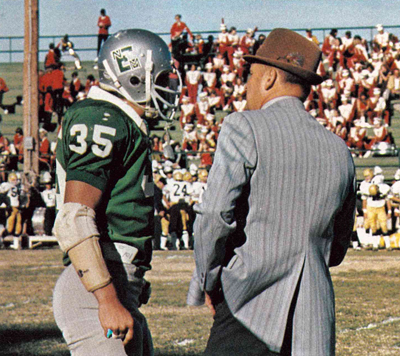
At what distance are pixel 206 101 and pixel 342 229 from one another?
1939cm

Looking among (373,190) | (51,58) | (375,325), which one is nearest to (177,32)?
(51,58)

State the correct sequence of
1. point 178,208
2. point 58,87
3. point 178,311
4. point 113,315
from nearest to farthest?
1. point 113,315
2. point 178,311
3. point 178,208
4. point 58,87

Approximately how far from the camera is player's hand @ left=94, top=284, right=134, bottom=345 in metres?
2.48

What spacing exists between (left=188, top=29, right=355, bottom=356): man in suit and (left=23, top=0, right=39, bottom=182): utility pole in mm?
16994

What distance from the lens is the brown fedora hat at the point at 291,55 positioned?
275cm

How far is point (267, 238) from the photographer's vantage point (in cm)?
258

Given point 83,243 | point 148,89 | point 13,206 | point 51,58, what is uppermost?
point 51,58

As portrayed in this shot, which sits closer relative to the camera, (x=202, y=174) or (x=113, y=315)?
(x=113, y=315)

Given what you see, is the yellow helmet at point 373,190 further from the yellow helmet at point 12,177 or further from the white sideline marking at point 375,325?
the white sideline marking at point 375,325

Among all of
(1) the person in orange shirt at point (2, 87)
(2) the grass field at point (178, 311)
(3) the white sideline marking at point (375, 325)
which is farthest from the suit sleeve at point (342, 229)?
(1) the person in orange shirt at point (2, 87)

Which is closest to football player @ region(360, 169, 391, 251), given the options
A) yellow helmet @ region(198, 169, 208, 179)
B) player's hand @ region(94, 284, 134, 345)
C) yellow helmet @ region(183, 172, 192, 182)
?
yellow helmet @ region(198, 169, 208, 179)

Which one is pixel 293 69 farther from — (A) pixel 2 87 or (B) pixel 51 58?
(A) pixel 2 87

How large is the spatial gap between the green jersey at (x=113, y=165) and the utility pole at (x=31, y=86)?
16698 millimetres

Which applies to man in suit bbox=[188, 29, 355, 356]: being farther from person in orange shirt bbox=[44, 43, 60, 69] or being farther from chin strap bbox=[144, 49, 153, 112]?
person in orange shirt bbox=[44, 43, 60, 69]
